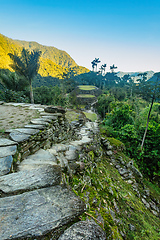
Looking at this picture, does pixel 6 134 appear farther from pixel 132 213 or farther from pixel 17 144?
pixel 132 213

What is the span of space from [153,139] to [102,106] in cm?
1671

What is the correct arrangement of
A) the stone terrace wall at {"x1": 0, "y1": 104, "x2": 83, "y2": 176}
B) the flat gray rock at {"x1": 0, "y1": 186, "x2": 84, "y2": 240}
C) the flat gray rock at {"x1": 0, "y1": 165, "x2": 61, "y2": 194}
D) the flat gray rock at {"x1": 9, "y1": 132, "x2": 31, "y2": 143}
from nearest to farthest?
the flat gray rock at {"x1": 0, "y1": 186, "x2": 84, "y2": 240}, the flat gray rock at {"x1": 0, "y1": 165, "x2": 61, "y2": 194}, the stone terrace wall at {"x1": 0, "y1": 104, "x2": 83, "y2": 176}, the flat gray rock at {"x1": 9, "y1": 132, "x2": 31, "y2": 143}

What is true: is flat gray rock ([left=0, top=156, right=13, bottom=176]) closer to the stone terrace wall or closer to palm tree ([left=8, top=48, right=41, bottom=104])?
the stone terrace wall

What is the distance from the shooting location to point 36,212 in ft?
2.89

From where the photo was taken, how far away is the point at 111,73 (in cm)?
6481

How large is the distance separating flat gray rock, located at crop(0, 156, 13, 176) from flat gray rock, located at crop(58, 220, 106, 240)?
90 centimetres

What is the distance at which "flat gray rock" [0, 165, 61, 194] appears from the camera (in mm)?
1068

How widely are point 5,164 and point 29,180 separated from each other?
1.34 feet

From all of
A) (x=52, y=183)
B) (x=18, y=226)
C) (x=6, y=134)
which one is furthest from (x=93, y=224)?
(x=6, y=134)

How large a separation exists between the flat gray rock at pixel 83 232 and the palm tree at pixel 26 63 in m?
8.62

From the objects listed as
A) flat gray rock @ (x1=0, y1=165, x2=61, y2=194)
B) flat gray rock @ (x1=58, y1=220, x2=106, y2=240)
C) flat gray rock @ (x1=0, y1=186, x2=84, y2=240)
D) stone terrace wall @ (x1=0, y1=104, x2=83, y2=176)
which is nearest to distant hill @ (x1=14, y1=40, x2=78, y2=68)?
stone terrace wall @ (x1=0, y1=104, x2=83, y2=176)

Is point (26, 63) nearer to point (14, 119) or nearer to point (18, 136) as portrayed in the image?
point (14, 119)

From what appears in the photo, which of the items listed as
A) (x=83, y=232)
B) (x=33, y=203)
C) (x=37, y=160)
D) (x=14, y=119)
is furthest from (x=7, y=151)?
(x=14, y=119)

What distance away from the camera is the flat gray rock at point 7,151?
148 centimetres
